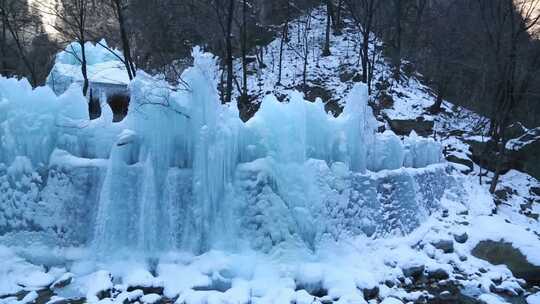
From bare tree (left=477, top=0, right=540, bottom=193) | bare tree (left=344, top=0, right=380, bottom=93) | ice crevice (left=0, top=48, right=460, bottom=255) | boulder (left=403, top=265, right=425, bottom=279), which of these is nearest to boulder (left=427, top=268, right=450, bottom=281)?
boulder (left=403, top=265, right=425, bottom=279)

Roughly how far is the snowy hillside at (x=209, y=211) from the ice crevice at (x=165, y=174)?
24mm

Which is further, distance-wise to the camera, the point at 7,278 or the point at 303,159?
the point at 303,159

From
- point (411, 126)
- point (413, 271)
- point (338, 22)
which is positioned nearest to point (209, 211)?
point (413, 271)

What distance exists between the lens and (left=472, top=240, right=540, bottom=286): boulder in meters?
8.04

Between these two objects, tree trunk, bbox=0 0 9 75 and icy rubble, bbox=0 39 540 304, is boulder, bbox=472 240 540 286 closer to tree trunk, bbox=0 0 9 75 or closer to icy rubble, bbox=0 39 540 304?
icy rubble, bbox=0 39 540 304

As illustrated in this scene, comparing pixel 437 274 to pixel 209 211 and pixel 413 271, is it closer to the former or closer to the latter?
pixel 413 271

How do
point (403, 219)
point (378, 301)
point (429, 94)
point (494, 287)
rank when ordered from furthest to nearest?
point (429, 94)
point (403, 219)
point (494, 287)
point (378, 301)

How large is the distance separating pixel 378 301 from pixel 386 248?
169 centimetres

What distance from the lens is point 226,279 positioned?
7.06 m

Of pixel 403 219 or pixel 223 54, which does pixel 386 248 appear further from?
pixel 223 54

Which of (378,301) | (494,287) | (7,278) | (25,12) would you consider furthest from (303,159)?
(25,12)

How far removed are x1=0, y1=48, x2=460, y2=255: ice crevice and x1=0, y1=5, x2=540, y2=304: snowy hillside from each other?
24 millimetres

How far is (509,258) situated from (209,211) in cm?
575

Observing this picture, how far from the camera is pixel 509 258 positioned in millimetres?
8391
